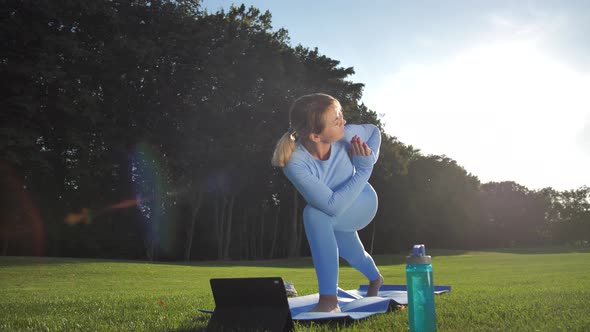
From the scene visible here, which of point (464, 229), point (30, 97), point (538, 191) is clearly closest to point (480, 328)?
point (30, 97)

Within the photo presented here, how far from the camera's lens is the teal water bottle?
2574 mm

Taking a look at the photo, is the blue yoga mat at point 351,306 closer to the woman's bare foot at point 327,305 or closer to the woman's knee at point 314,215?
the woman's bare foot at point 327,305

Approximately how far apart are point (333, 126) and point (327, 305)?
1.44 metres

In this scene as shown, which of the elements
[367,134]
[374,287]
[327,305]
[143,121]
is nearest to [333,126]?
[367,134]

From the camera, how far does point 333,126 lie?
4.45 metres

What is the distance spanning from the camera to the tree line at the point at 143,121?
20719 millimetres

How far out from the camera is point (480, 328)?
10.7 ft

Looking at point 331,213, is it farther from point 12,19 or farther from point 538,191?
point 538,191

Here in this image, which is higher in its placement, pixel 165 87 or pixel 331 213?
pixel 165 87

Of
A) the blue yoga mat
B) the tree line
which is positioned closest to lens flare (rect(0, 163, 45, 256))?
the tree line

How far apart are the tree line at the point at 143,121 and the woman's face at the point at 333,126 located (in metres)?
17.8

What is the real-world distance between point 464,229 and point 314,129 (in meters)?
49.6

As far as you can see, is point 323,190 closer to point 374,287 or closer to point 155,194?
point 374,287

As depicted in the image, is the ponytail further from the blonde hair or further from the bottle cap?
the bottle cap
